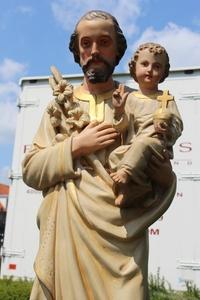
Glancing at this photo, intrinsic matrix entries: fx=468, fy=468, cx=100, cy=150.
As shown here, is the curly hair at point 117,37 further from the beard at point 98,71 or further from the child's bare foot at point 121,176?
the child's bare foot at point 121,176

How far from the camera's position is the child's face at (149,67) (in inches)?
97.7

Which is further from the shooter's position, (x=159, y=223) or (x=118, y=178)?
(x=159, y=223)

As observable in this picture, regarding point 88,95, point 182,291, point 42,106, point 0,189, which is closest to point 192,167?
point 182,291

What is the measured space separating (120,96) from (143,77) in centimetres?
19

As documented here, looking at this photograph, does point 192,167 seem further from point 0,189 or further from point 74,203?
point 0,189

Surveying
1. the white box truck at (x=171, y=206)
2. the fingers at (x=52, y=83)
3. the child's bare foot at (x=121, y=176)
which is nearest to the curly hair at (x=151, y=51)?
the fingers at (x=52, y=83)

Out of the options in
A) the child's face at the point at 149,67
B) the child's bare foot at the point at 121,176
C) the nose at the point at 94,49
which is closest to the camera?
the child's bare foot at the point at 121,176

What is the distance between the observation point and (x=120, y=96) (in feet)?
8.04

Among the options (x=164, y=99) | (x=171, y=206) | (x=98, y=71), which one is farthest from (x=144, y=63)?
(x=171, y=206)

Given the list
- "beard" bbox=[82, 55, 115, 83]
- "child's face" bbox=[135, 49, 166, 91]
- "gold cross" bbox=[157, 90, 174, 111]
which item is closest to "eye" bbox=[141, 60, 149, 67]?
"child's face" bbox=[135, 49, 166, 91]

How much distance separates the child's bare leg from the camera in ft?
7.43

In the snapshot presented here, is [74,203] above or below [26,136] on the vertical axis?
below

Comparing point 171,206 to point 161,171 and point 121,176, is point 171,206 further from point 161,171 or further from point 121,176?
point 121,176

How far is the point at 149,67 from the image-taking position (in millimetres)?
2490
